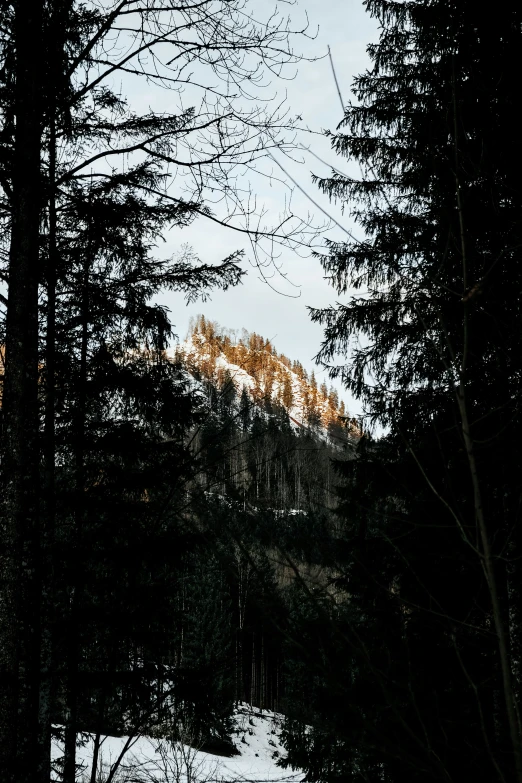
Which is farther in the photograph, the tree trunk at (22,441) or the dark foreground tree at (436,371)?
the tree trunk at (22,441)

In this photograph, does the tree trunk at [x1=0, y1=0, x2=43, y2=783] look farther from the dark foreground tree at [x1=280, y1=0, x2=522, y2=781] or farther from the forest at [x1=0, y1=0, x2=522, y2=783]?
the dark foreground tree at [x1=280, y1=0, x2=522, y2=781]

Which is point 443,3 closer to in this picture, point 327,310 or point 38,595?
point 327,310

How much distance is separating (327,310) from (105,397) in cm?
286

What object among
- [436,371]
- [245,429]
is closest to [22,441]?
[245,429]

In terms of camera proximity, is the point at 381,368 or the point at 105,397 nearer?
the point at 105,397

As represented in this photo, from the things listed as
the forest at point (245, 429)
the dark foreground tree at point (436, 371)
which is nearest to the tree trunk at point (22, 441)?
the forest at point (245, 429)

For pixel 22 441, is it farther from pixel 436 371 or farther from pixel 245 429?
pixel 436 371

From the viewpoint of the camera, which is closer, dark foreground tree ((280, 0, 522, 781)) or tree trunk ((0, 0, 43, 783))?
dark foreground tree ((280, 0, 522, 781))

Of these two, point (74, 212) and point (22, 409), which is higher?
point (74, 212)

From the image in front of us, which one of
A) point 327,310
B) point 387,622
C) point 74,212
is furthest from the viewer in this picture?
point 327,310

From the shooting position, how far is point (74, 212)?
16.8 feet

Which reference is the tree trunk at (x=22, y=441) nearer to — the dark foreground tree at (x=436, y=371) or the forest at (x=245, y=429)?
the forest at (x=245, y=429)

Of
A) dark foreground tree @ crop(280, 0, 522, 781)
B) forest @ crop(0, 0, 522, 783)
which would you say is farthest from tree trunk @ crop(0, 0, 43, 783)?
dark foreground tree @ crop(280, 0, 522, 781)

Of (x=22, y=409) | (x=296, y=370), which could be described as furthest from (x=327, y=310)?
(x=296, y=370)
